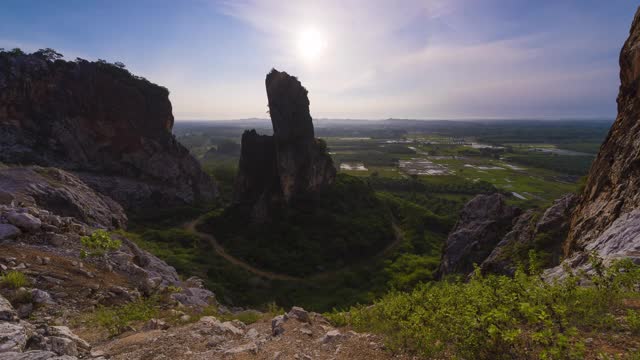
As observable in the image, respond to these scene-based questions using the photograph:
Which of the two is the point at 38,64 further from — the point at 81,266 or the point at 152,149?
the point at 81,266

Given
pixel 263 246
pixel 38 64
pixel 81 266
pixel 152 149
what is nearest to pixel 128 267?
pixel 81 266

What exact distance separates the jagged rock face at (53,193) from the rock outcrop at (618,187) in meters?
33.0

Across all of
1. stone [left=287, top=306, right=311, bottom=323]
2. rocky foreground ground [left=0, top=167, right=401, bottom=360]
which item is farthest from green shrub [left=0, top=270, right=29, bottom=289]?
stone [left=287, top=306, right=311, bottom=323]

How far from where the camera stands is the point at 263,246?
5341 cm

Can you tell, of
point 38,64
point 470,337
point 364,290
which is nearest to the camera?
point 470,337

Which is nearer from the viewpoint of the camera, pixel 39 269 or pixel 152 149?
pixel 39 269

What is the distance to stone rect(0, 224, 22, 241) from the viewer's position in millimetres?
13359

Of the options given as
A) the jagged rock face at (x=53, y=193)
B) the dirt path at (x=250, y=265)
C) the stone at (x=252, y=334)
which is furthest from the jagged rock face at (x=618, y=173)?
the jagged rock face at (x=53, y=193)

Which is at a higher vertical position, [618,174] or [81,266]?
[618,174]

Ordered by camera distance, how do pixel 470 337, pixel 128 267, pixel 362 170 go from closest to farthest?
pixel 470 337 → pixel 128 267 → pixel 362 170

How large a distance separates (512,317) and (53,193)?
34.3m

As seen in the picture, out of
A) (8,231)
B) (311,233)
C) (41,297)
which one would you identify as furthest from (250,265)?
(41,297)

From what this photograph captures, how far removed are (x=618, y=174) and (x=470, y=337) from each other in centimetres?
1645

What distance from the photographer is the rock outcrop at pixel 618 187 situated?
1362 cm
